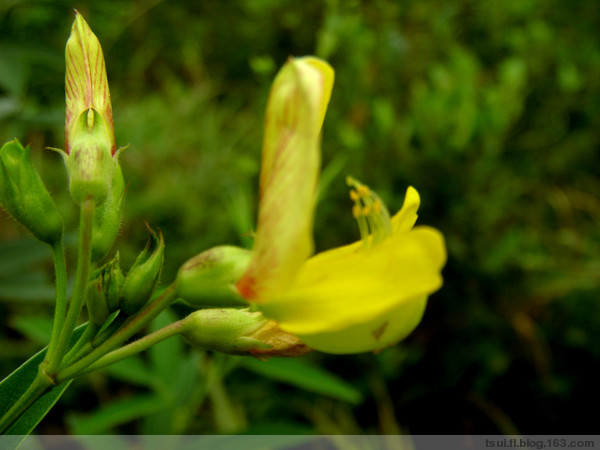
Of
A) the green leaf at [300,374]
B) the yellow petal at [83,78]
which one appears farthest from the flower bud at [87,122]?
the green leaf at [300,374]

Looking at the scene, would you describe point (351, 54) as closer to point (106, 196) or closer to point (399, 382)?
point (399, 382)

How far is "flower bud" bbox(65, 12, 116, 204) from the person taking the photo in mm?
481

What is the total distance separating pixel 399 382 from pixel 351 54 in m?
0.98

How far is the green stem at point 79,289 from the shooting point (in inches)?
17.9

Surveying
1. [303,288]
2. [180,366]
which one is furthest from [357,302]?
[180,366]

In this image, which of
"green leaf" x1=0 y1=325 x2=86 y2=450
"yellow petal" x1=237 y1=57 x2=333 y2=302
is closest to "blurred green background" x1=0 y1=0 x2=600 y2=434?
"green leaf" x1=0 y1=325 x2=86 y2=450

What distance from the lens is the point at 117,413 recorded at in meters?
1.20

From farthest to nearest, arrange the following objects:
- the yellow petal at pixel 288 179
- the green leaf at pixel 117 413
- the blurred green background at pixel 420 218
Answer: the blurred green background at pixel 420 218
the green leaf at pixel 117 413
the yellow petal at pixel 288 179

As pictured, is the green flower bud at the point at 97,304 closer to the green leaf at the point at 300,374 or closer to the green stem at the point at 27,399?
the green stem at the point at 27,399

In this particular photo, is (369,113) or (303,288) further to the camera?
(369,113)

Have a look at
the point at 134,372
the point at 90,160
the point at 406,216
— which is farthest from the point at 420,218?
the point at 90,160

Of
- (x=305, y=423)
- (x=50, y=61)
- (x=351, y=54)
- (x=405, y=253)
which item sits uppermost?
(x=405, y=253)

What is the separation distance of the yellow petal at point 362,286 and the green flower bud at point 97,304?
124mm

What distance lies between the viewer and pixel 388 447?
1552 millimetres
